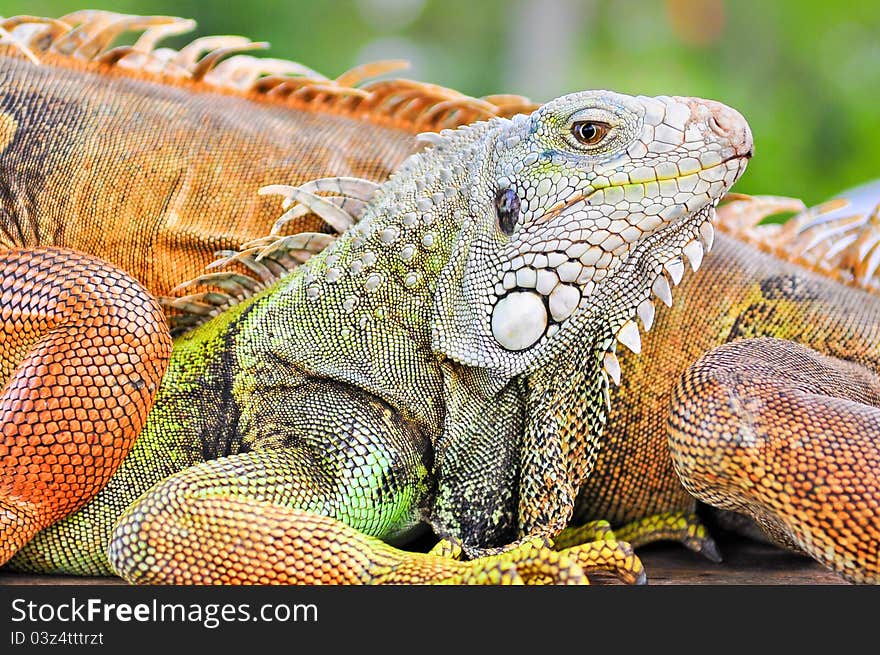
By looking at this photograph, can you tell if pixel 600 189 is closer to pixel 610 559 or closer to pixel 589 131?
pixel 589 131

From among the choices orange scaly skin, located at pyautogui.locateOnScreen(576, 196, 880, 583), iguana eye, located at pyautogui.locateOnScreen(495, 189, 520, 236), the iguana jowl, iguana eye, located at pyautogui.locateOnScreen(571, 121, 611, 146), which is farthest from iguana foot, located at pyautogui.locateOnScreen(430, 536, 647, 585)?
iguana eye, located at pyautogui.locateOnScreen(571, 121, 611, 146)

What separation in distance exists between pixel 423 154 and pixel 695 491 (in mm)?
1468

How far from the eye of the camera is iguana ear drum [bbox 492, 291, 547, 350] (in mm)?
2855

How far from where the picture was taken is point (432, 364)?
312 centimetres

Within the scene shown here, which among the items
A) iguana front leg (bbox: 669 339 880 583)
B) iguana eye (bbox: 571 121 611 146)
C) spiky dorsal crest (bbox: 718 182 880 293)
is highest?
iguana eye (bbox: 571 121 611 146)

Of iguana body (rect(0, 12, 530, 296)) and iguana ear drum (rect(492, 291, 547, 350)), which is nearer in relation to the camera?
iguana ear drum (rect(492, 291, 547, 350))

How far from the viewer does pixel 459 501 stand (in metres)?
3.12

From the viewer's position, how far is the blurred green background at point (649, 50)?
12297mm

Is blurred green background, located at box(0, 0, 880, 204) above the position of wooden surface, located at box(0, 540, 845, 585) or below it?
above

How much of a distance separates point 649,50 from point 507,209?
14411mm

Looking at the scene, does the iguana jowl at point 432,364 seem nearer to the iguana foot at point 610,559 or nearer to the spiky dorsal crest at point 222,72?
the iguana foot at point 610,559

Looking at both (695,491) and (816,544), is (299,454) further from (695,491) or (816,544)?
(816,544)

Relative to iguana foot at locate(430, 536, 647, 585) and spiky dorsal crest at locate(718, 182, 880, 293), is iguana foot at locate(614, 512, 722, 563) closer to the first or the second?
iguana foot at locate(430, 536, 647, 585)

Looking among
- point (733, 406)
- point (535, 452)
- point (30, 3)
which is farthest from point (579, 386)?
point (30, 3)
